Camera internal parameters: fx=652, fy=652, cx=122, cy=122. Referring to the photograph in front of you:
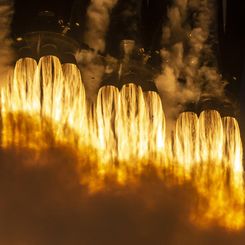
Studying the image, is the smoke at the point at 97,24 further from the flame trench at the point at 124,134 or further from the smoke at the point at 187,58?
the smoke at the point at 187,58

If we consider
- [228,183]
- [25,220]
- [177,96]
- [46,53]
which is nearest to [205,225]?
[228,183]

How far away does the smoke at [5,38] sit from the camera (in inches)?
147

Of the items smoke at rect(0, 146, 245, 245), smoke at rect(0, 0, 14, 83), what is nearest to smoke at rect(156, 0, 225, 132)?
smoke at rect(0, 146, 245, 245)

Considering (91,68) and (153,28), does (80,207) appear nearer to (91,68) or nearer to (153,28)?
(91,68)

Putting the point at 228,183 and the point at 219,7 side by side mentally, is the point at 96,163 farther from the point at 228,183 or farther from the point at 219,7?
the point at 219,7

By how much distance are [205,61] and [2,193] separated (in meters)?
1.55

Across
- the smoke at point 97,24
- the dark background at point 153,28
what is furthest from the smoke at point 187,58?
the smoke at point 97,24

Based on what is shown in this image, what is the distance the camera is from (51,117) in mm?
4043

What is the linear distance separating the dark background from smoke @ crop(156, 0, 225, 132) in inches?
2.6

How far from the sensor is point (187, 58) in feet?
13.9

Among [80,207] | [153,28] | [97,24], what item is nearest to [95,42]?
[97,24]

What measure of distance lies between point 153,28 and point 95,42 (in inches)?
14.8

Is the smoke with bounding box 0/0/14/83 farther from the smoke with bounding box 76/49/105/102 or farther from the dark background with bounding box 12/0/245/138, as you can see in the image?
the smoke with bounding box 76/49/105/102

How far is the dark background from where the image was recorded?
388 centimetres
